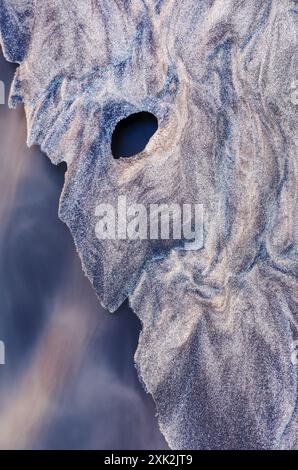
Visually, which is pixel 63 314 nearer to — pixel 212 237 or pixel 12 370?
pixel 12 370

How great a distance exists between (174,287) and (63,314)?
0.36 m

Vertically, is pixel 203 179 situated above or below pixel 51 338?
above

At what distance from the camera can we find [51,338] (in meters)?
1.34

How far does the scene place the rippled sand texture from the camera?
1237 millimetres

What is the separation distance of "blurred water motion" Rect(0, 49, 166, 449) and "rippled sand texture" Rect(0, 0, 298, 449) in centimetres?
9

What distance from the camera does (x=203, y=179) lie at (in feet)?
4.12

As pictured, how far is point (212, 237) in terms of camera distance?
126cm

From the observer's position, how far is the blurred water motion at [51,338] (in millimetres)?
1323

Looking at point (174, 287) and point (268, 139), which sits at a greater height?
point (268, 139)

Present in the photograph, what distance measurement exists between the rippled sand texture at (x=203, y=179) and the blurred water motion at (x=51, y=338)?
0.30 ft

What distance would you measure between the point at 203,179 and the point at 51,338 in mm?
663

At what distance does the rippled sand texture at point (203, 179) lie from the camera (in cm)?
124

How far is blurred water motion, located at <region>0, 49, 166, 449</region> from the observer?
1323 millimetres
